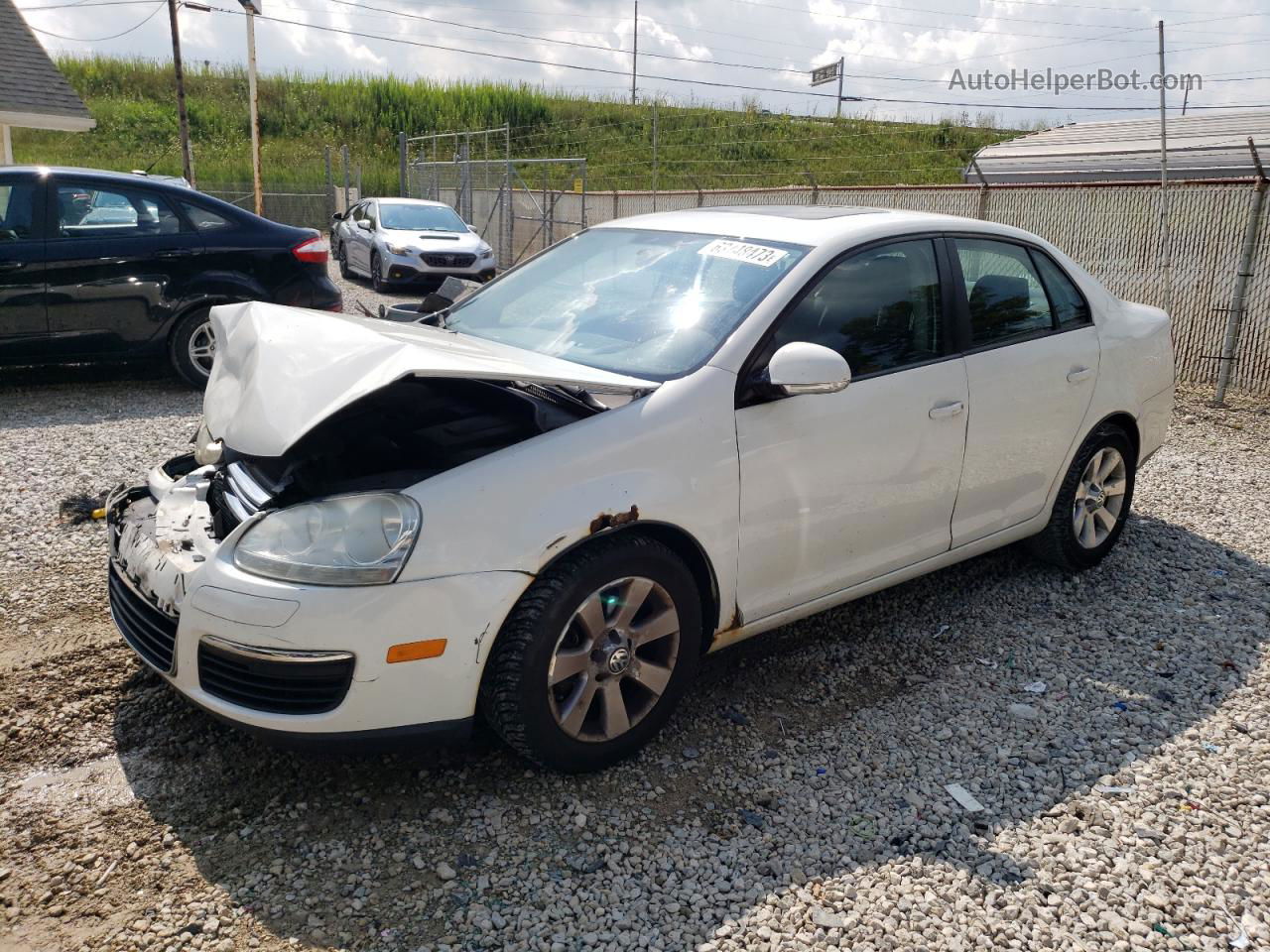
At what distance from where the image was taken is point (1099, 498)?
492 centimetres

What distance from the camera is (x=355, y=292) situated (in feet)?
53.5

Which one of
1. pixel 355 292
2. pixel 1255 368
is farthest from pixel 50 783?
pixel 355 292

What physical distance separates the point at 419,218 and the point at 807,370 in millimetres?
14656

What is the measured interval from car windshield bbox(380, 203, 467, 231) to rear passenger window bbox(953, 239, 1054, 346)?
13251 mm

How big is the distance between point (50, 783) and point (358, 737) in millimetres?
1048

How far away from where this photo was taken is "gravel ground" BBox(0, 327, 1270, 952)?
2582 mm

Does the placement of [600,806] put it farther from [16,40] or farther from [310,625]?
[16,40]

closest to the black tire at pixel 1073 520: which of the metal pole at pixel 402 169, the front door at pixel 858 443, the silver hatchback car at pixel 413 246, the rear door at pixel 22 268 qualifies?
the front door at pixel 858 443

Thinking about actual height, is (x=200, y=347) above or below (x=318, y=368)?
below

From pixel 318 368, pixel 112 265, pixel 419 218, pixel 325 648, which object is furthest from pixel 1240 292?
pixel 419 218

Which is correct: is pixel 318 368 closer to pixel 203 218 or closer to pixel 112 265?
pixel 112 265

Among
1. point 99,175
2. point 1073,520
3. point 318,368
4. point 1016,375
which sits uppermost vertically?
point 99,175

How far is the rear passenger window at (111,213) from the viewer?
24.2 feet

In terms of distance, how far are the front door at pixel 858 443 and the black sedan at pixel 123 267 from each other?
17.8ft
